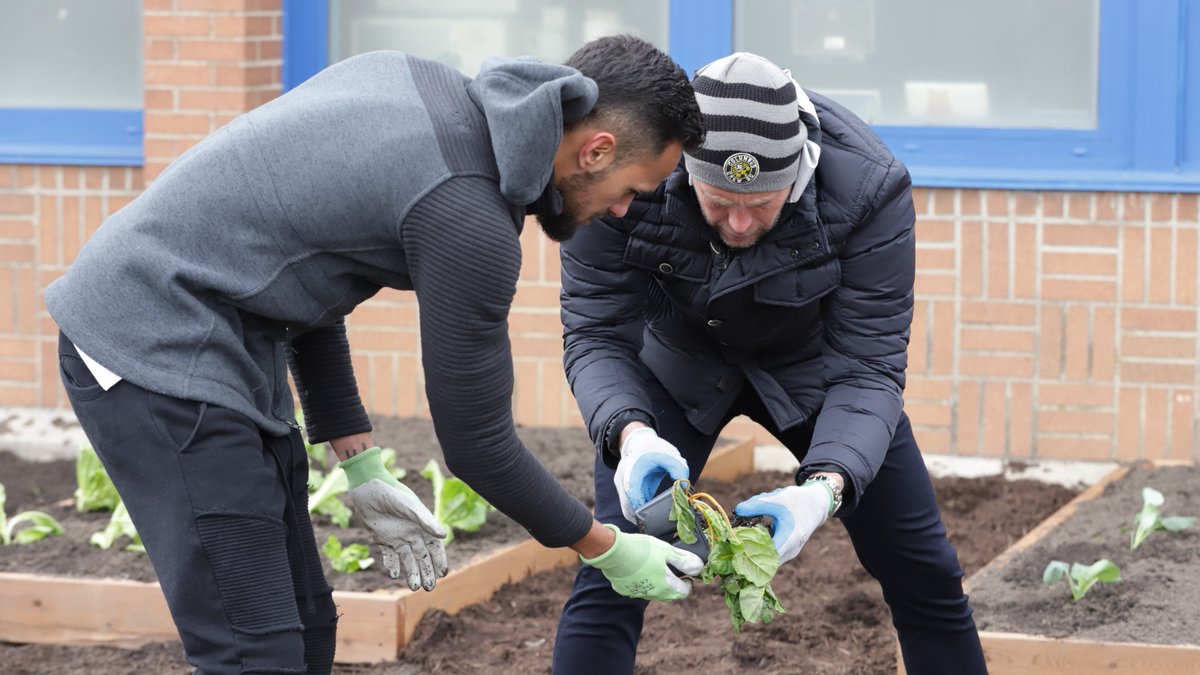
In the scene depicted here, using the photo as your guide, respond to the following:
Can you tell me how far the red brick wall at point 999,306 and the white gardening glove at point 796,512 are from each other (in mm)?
2969

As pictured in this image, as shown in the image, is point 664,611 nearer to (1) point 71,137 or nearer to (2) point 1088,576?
(2) point 1088,576

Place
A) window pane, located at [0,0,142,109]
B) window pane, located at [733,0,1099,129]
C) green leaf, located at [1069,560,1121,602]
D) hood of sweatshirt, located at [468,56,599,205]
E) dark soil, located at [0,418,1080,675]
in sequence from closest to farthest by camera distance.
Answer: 1. hood of sweatshirt, located at [468,56,599,205]
2. green leaf, located at [1069,560,1121,602]
3. dark soil, located at [0,418,1080,675]
4. window pane, located at [733,0,1099,129]
5. window pane, located at [0,0,142,109]

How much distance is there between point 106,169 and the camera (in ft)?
22.1

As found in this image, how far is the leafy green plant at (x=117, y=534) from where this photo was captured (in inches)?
202

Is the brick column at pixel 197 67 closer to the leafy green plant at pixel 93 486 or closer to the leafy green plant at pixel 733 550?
the leafy green plant at pixel 93 486

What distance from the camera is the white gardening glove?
11.0 feet

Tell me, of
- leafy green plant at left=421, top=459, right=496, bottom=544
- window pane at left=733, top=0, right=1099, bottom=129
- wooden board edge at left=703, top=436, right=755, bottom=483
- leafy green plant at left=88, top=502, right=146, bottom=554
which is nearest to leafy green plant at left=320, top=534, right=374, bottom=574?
leafy green plant at left=421, top=459, right=496, bottom=544

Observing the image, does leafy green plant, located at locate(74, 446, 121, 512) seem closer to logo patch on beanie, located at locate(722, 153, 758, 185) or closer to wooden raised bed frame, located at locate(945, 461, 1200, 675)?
wooden raised bed frame, located at locate(945, 461, 1200, 675)

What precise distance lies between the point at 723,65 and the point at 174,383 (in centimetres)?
130

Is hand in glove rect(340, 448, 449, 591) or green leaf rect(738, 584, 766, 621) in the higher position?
hand in glove rect(340, 448, 449, 591)

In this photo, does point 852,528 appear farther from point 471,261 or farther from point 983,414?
point 983,414

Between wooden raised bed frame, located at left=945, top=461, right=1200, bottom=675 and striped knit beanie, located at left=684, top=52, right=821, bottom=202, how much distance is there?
1.52 meters

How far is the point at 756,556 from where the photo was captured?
11.1ft

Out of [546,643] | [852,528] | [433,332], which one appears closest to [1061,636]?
[852,528]
